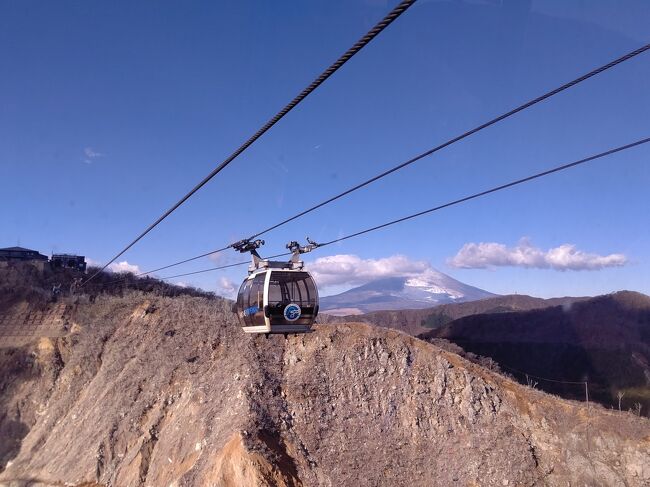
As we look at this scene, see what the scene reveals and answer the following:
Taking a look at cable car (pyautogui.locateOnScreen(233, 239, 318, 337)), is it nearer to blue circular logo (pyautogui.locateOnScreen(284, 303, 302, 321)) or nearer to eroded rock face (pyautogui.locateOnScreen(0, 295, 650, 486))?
blue circular logo (pyautogui.locateOnScreen(284, 303, 302, 321))

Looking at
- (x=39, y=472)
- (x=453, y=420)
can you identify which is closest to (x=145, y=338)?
(x=39, y=472)

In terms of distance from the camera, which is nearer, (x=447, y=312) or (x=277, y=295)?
(x=277, y=295)

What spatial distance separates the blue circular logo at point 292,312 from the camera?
51.3 feet

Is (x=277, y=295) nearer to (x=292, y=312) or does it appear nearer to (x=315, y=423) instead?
(x=292, y=312)

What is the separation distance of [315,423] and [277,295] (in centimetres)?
857

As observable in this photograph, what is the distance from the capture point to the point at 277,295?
51.3 feet

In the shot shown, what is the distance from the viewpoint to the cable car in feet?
50.8

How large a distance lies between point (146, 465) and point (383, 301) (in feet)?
401

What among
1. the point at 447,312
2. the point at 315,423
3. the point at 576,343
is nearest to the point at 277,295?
the point at 315,423

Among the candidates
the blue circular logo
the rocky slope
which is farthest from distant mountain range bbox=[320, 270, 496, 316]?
the blue circular logo

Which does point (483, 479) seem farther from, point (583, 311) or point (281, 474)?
point (583, 311)

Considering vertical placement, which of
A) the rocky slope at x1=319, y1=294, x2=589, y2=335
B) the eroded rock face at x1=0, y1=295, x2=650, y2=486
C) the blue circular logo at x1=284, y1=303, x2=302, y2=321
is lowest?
the eroded rock face at x1=0, y1=295, x2=650, y2=486

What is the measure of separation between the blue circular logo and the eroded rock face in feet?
16.9

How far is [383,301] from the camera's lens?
142 metres
